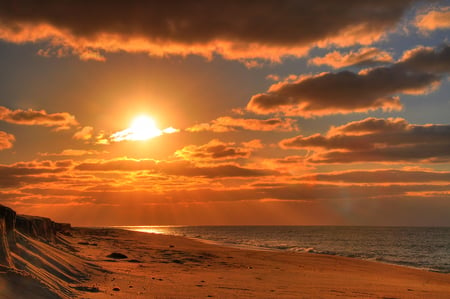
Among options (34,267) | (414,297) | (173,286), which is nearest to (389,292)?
(414,297)

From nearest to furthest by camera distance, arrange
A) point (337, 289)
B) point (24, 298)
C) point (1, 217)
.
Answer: point (24, 298) < point (1, 217) < point (337, 289)

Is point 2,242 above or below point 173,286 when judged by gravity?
above

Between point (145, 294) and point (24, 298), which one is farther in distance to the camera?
point (145, 294)

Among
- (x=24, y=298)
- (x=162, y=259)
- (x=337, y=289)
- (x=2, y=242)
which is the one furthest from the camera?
(x=162, y=259)

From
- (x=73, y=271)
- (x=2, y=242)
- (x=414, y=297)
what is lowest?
(x=414, y=297)

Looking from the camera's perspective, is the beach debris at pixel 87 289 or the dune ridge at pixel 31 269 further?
the beach debris at pixel 87 289

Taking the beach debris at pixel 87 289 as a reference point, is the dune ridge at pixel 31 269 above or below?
above

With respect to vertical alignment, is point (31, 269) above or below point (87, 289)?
above

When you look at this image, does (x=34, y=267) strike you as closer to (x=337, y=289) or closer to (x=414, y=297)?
(x=337, y=289)

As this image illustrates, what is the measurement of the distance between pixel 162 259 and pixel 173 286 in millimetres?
12442

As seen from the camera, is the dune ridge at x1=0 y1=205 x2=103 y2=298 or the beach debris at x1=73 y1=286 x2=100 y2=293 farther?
the beach debris at x1=73 y1=286 x2=100 y2=293

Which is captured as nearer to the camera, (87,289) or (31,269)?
(31,269)

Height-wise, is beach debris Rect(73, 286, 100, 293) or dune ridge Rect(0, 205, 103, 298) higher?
dune ridge Rect(0, 205, 103, 298)

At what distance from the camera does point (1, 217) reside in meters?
12.5
